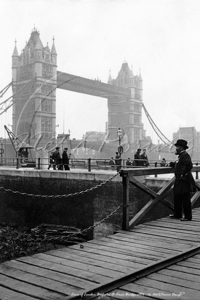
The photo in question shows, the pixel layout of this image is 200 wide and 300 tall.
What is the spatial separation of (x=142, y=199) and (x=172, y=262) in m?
9.83

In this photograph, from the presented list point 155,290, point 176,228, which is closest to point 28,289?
point 155,290

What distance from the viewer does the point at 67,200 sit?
55.1ft

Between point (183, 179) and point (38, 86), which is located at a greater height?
point (38, 86)

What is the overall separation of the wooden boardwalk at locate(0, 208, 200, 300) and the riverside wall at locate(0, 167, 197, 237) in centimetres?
830

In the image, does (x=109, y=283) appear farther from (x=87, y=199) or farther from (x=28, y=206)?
(x=28, y=206)

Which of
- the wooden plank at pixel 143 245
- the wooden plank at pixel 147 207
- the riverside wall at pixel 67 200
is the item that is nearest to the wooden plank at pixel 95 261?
the wooden plank at pixel 143 245

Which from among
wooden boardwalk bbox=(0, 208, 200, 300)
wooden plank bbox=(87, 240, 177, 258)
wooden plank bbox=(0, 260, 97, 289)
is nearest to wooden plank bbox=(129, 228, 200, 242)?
wooden boardwalk bbox=(0, 208, 200, 300)

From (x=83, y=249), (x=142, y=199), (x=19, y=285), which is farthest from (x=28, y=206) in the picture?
(x=19, y=285)

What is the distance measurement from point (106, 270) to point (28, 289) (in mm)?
951

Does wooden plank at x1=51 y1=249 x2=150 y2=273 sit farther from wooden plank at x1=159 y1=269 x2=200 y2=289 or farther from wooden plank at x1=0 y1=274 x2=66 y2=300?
wooden plank at x1=0 y1=274 x2=66 y2=300

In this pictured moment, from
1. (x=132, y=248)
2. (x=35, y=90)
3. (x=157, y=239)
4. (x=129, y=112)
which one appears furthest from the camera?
(x=129, y=112)

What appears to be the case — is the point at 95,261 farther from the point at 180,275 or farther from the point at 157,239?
the point at 157,239

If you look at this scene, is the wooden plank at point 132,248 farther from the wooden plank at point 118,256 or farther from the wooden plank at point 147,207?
the wooden plank at point 147,207

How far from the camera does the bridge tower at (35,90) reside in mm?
77375
